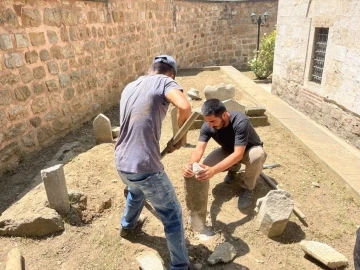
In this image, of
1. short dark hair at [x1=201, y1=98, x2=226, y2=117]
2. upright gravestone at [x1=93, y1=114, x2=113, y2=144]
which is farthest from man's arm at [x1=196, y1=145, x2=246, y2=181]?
upright gravestone at [x1=93, y1=114, x2=113, y2=144]

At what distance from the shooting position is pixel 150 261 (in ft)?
8.70

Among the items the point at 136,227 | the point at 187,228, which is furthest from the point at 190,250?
the point at 136,227

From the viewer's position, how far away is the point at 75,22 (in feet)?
18.0

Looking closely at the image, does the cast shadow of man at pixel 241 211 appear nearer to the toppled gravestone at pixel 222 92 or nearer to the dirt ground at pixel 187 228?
the dirt ground at pixel 187 228

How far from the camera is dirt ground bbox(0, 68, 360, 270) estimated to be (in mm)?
2850

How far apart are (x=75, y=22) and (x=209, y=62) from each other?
11.3 meters

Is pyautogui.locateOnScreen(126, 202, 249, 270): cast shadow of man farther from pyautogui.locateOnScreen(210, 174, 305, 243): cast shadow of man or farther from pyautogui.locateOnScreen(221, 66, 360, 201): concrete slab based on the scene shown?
pyautogui.locateOnScreen(221, 66, 360, 201): concrete slab

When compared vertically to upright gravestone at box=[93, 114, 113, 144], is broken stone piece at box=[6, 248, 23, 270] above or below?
→ below

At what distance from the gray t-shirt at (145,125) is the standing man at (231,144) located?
2.31 ft

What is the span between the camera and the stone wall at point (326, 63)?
5617 mm

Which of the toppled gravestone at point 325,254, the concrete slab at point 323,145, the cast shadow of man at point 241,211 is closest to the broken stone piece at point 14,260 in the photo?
the cast shadow of man at point 241,211

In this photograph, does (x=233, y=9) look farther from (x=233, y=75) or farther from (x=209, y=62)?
(x=233, y=75)

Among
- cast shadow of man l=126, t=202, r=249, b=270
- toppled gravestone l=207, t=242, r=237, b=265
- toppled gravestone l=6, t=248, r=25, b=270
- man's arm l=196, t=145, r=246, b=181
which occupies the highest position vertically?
man's arm l=196, t=145, r=246, b=181

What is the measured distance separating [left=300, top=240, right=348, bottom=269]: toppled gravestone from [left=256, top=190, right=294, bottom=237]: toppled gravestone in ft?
0.91
